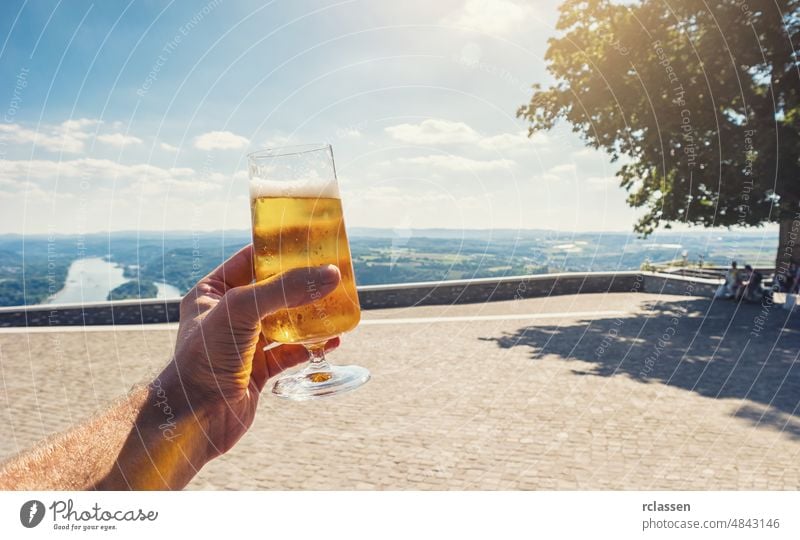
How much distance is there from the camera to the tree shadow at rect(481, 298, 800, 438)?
941cm

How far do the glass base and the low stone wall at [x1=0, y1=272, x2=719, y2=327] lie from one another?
18717 millimetres

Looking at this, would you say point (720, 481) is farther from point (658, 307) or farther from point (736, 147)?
point (658, 307)

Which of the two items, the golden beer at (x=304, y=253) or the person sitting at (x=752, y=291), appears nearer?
the golden beer at (x=304, y=253)

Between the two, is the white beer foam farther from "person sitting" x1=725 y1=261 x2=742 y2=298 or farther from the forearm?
"person sitting" x1=725 y1=261 x2=742 y2=298

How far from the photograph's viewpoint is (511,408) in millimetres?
8711

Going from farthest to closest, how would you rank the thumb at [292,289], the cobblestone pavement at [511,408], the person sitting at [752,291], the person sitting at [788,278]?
the person sitting at [752,291], the person sitting at [788,278], the cobblestone pavement at [511,408], the thumb at [292,289]

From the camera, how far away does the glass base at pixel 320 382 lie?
7.32ft

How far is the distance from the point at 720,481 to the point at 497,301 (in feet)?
55.9

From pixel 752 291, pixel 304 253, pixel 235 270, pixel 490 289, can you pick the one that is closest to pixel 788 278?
pixel 752 291

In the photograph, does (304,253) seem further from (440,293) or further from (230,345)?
(440,293)

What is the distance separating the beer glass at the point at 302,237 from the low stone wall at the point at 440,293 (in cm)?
1890

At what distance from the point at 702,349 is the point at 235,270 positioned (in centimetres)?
1245

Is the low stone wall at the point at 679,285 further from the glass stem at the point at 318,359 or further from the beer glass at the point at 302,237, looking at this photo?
the beer glass at the point at 302,237

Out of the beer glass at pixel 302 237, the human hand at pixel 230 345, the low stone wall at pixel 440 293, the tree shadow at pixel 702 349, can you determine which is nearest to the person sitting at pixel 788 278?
the tree shadow at pixel 702 349
